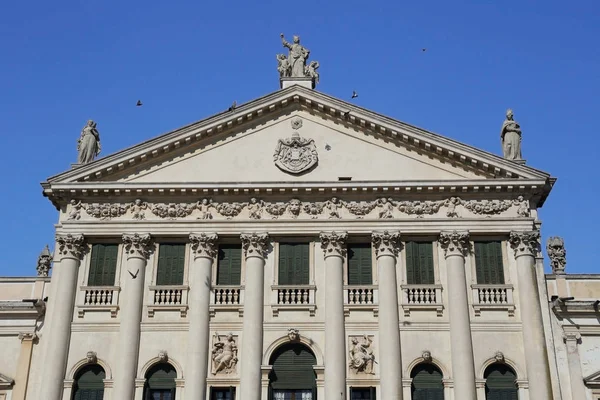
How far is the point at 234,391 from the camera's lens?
28297mm

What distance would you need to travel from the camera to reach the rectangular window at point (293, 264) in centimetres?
2983

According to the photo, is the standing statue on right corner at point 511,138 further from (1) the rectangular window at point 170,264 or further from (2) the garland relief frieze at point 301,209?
(1) the rectangular window at point 170,264

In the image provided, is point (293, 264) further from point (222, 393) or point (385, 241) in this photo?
point (222, 393)

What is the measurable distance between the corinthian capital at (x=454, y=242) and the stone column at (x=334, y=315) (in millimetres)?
3609

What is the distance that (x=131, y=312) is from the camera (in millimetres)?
29078

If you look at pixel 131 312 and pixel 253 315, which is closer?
pixel 253 315

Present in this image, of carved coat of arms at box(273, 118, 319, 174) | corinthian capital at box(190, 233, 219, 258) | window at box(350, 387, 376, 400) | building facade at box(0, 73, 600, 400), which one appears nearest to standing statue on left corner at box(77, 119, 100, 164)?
building facade at box(0, 73, 600, 400)

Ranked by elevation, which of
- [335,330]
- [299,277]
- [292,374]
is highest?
[299,277]

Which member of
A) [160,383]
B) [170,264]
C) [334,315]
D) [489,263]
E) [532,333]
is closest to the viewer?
[532,333]

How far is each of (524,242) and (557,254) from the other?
6.66 feet

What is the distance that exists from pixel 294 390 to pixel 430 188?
8850 millimetres

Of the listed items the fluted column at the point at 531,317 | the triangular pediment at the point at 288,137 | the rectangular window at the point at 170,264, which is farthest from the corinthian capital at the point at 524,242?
the rectangular window at the point at 170,264

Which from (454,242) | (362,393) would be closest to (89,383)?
(362,393)

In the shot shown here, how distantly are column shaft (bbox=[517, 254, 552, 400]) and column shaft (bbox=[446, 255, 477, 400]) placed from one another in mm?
1919
